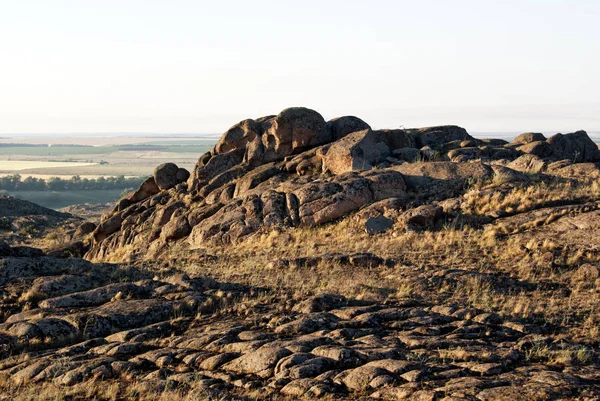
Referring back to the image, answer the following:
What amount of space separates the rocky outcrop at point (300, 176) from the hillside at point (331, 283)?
0.12 metres

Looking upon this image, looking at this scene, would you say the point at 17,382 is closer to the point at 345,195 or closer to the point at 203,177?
the point at 345,195

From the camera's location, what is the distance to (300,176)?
30.3 m

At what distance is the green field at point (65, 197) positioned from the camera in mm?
129500

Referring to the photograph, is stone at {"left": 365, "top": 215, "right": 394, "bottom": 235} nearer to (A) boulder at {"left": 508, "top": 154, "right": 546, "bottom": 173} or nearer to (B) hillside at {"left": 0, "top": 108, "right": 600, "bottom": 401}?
(B) hillside at {"left": 0, "top": 108, "right": 600, "bottom": 401}

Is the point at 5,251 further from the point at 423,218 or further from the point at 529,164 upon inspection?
the point at 529,164

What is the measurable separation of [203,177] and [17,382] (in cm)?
2296

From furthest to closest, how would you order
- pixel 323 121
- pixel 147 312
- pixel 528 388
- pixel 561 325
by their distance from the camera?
pixel 323 121, pixel 147 312, pixel 561 325, pixel 528 388

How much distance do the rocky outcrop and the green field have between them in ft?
328

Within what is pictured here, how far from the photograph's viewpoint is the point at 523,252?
19.4 meters

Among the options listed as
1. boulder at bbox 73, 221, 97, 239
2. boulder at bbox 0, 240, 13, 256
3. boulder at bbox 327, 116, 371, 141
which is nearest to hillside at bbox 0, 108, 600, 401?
boulder at bbox 327, 116, 371, 141

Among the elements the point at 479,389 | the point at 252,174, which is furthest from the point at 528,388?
the point at 252,174

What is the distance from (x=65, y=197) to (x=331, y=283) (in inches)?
5096

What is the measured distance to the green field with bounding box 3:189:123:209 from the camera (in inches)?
5098

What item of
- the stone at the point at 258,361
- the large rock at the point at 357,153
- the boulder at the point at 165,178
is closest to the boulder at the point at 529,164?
the large rock at the point at 357,153
